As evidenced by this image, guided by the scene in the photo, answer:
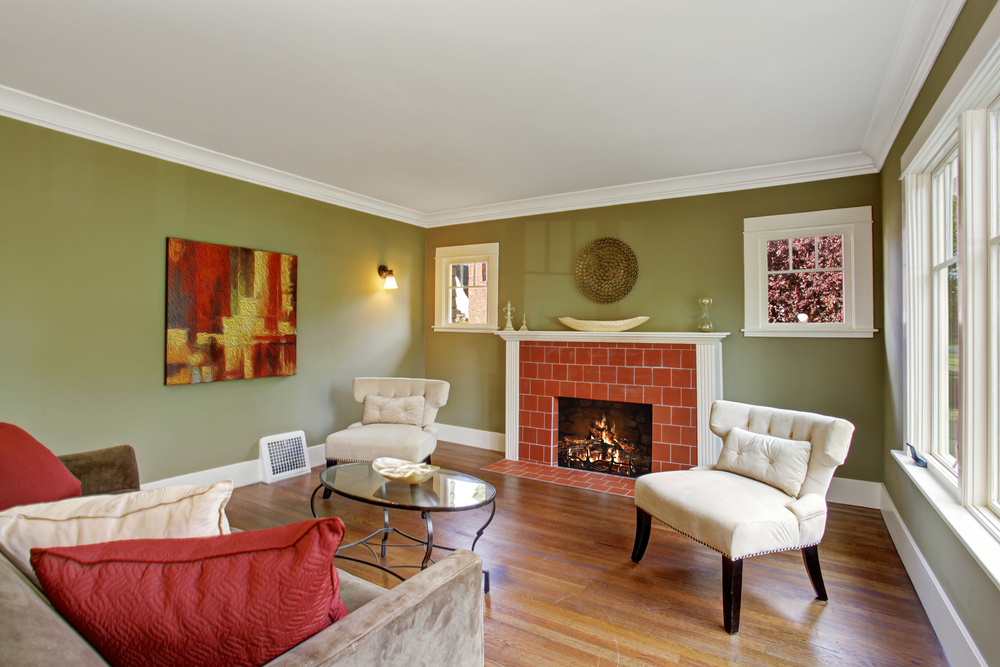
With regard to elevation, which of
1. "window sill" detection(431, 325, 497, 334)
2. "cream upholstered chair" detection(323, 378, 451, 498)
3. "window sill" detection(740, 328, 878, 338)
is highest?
"window sill" detection(431, 325, 497, 334)

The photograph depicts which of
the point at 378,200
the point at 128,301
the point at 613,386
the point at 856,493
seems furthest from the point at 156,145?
the point at 856,493

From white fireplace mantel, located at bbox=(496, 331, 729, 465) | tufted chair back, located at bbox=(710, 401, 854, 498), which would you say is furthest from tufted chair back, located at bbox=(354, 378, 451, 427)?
tufted chair back, located at bbox=(710, 401, 854, 498)

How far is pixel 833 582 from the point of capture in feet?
8.30

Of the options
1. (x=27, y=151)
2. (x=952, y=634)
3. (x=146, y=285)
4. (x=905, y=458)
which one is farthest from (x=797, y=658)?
(x=27, y=151)

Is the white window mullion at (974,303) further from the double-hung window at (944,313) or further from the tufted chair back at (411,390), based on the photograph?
the tufted chair back at (411,390)

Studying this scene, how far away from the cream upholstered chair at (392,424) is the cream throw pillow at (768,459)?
209 cm

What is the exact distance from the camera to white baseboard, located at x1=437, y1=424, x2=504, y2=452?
525 centimetres

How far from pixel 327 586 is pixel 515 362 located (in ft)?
13.1

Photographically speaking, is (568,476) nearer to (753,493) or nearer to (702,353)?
(702,353)

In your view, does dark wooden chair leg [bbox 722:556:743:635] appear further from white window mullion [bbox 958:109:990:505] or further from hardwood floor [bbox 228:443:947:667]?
white window mullion [bbox 958:109:990:505]

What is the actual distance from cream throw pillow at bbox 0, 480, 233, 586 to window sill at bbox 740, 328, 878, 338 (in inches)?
152

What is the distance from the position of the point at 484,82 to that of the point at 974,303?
2.28 meters

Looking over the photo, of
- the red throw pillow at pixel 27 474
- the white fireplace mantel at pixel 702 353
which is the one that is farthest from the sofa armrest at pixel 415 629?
the white fireplace mantel at pixel 702 353

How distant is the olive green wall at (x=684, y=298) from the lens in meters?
3.68
